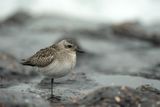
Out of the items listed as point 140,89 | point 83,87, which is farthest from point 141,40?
point 140,89

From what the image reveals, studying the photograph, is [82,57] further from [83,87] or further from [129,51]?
[83,87]

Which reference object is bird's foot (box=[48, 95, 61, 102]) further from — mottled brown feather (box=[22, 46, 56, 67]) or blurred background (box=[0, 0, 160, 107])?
mottled brown feather (box=[22, 46, 56, 67])

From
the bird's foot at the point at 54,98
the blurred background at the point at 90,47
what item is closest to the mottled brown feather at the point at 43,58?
the blurred background at the point at 90,47

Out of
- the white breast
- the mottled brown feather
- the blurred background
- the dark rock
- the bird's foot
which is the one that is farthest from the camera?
the dark rock

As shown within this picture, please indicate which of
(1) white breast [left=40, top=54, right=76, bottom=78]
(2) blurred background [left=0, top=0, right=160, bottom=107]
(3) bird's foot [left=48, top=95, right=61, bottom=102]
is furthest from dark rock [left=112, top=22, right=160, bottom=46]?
(3) bird's foot [left=48, top=95, right=61, bottom=102]

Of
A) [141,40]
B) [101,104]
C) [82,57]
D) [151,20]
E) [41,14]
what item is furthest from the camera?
[41,14]

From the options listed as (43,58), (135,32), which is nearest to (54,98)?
(43,58)

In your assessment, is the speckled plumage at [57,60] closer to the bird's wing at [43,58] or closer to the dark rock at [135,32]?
the bird's wing at [43,58]

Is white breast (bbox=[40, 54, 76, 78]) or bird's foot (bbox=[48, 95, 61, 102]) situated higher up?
white breast (bbox=[40, 54, 76, 78])
